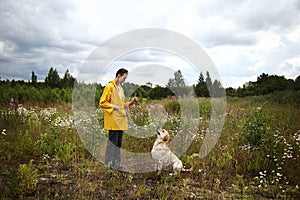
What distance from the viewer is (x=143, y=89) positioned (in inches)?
252

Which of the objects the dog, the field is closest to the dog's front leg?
the dog

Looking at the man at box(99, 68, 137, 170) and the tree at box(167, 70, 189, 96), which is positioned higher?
the tree at box(167, 70, 189, 96)

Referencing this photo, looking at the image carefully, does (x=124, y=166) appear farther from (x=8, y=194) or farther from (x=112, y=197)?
(x=8, y=194)

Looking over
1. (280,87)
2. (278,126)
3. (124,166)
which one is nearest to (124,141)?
(124,166)

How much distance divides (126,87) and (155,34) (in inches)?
52.5

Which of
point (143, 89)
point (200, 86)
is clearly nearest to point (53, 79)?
point (200, 86)

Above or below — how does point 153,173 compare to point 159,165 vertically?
below

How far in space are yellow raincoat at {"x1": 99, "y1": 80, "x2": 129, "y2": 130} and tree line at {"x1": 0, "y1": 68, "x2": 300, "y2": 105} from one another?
79 centimetres

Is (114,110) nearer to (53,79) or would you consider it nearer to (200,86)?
(200,86)

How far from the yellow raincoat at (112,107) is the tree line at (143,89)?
79 cm

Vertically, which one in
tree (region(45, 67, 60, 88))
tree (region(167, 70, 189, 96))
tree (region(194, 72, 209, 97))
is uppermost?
tree (region(45, 67, 60, 88))

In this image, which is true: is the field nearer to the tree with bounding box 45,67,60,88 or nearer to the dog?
the dog

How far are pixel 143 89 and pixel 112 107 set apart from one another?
56.1 inches

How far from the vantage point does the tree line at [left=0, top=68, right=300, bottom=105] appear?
6434mm
